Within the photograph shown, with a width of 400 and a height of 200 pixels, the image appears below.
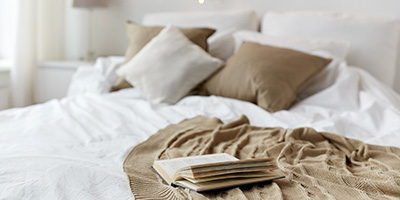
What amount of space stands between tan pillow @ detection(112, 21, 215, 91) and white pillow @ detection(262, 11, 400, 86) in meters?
0.63

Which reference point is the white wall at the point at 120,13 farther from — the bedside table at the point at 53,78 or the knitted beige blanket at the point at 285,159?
the knitted beige blanket at the point at 285,159

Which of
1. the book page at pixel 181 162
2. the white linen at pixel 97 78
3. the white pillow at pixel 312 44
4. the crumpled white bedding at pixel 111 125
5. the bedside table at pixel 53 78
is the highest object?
the white pillow at pixel 312 44

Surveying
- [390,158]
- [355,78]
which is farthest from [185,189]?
[355,78]

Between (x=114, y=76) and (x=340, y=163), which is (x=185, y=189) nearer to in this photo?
(x=340, y=163)

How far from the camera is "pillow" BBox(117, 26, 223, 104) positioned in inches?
91.5

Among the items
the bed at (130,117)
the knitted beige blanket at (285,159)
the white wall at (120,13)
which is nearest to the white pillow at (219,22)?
the bed at (130,117)

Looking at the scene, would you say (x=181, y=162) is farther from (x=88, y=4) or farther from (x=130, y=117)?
(x=88, y=4)

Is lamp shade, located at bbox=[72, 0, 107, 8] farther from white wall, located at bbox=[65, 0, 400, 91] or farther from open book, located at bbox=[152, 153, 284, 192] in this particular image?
open book, located at bbox=[152, 153, 284, 192]

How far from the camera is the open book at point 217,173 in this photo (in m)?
0.97

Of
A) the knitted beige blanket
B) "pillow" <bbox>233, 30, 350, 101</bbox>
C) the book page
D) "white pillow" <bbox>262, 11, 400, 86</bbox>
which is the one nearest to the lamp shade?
"pillow" <bbox>233, 30, 350, 101</bbox>

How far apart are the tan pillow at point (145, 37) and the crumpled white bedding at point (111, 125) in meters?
0.13

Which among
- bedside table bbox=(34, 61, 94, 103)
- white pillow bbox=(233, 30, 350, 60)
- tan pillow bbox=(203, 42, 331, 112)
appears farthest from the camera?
bedside table bbox=(34, 61, 94, 103)

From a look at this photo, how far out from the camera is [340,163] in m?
1.28

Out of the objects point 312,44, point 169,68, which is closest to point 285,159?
point 169,68
